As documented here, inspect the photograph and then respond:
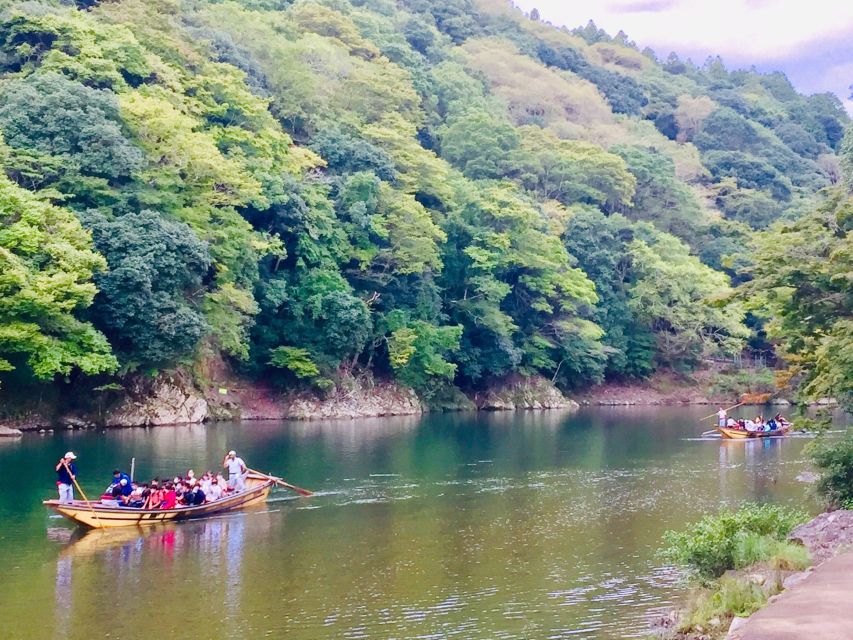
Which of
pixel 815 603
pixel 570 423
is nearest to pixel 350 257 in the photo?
pixel 570 423

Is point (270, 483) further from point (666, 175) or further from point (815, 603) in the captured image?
point (666, 175)

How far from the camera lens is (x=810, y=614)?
37.1 feet

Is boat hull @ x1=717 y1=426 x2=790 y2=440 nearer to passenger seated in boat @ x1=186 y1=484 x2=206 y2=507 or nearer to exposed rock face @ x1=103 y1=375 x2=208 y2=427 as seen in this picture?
exposed rock face @ x1=103 y1=375 x2=208 y2=427

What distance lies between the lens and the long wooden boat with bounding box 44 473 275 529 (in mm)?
22938

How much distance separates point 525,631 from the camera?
15.4m

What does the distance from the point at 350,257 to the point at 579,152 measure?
112ft

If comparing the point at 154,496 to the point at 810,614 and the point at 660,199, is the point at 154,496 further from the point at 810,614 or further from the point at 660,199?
the point at 660,199

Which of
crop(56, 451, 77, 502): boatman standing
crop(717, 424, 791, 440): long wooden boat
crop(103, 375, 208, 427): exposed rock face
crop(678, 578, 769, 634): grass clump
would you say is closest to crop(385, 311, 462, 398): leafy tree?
crop(103, 375, 208, 427): exposed rock face

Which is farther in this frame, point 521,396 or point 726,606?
point 521,396

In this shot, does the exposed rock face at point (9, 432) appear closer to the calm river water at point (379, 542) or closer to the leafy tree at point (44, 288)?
the calm river water at point (379, 542)

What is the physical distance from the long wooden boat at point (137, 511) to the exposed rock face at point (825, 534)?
1431 cm

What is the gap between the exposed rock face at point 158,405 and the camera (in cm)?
4531

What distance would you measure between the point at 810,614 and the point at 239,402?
4353 cm

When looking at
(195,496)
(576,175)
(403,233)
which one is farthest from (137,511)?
(576,175)
